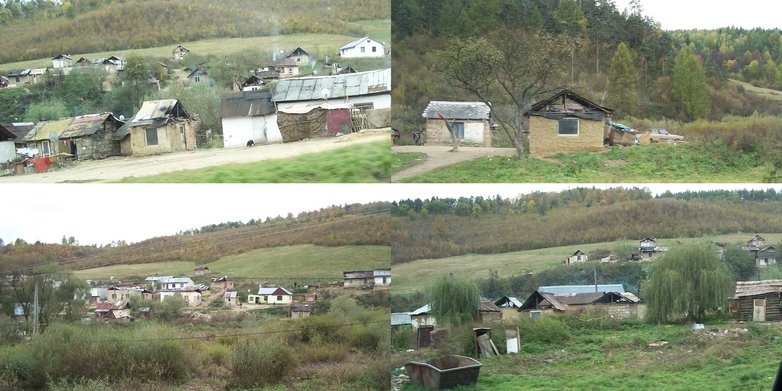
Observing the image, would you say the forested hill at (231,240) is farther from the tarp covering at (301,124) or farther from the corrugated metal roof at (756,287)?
the corrugated metal roof at (756,287)

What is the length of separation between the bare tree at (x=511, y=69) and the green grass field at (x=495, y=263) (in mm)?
1210

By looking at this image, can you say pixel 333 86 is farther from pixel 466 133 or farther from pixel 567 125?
pixel 567 125

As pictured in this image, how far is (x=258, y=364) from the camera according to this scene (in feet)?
26.9

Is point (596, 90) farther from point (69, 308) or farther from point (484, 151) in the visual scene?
point (69, 308)

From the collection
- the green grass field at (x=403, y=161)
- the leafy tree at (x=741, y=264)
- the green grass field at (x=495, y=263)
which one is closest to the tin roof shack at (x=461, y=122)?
the green grass field at (x=403, y=161)

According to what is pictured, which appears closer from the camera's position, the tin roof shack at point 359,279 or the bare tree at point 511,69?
the tin roof shack at point 359,279

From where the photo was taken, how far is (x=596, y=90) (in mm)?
8945

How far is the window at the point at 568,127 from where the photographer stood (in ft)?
29.0

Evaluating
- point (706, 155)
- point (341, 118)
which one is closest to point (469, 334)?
point (341, 118)

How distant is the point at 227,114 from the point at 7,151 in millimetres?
2343

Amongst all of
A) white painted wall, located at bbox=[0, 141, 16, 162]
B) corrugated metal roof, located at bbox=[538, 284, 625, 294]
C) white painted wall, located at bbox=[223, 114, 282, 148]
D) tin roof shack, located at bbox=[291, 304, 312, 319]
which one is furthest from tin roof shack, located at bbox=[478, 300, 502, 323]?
white painted wall, located at bbox=[0, 141, 16, 162]

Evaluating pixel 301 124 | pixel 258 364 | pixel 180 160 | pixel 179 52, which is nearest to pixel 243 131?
pixel 301 124

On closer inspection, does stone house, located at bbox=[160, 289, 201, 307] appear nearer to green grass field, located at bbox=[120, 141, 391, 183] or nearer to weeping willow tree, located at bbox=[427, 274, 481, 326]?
green grass field, located at bbox=[120, 141, 391, 183]

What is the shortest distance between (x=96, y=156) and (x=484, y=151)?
4.31 m
